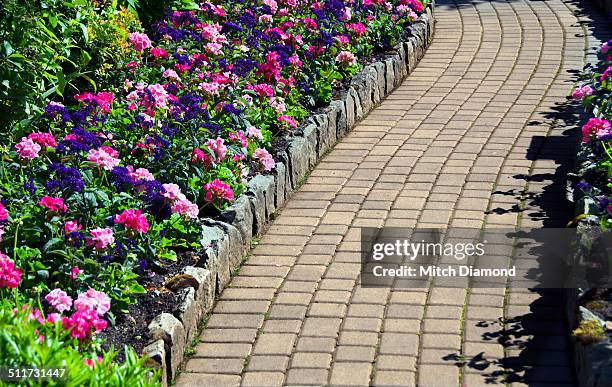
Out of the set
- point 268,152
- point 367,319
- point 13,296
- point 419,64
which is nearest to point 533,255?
point 367,319

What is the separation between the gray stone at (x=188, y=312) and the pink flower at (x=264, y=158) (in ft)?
4.96

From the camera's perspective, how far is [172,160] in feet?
19.0

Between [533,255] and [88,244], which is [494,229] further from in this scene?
[88,244]

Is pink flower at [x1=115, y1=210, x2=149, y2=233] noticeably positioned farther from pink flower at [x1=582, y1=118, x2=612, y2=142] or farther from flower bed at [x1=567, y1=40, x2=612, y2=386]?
pink flower at [x1=582, y1=118, x2=612, y2=142]

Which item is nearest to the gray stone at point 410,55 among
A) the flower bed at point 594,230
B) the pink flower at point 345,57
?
the pink flower at point 345,57

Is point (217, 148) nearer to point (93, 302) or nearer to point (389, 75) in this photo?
point (93, 302)

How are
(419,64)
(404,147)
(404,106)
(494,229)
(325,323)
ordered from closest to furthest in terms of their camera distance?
1. (325,323)
2. (494,229)
3. (404,147)
4. (404,106)
5. (419,64)

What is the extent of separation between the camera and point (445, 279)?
221 inches

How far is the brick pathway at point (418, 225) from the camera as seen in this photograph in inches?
189

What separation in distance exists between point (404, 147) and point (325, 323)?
2.80 metres

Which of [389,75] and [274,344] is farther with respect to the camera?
[389,75]

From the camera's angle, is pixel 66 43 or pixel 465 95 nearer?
pixel 66 43

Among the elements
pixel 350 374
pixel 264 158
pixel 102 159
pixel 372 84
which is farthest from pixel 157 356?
pixel 372 84

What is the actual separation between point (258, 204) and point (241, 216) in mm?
299
